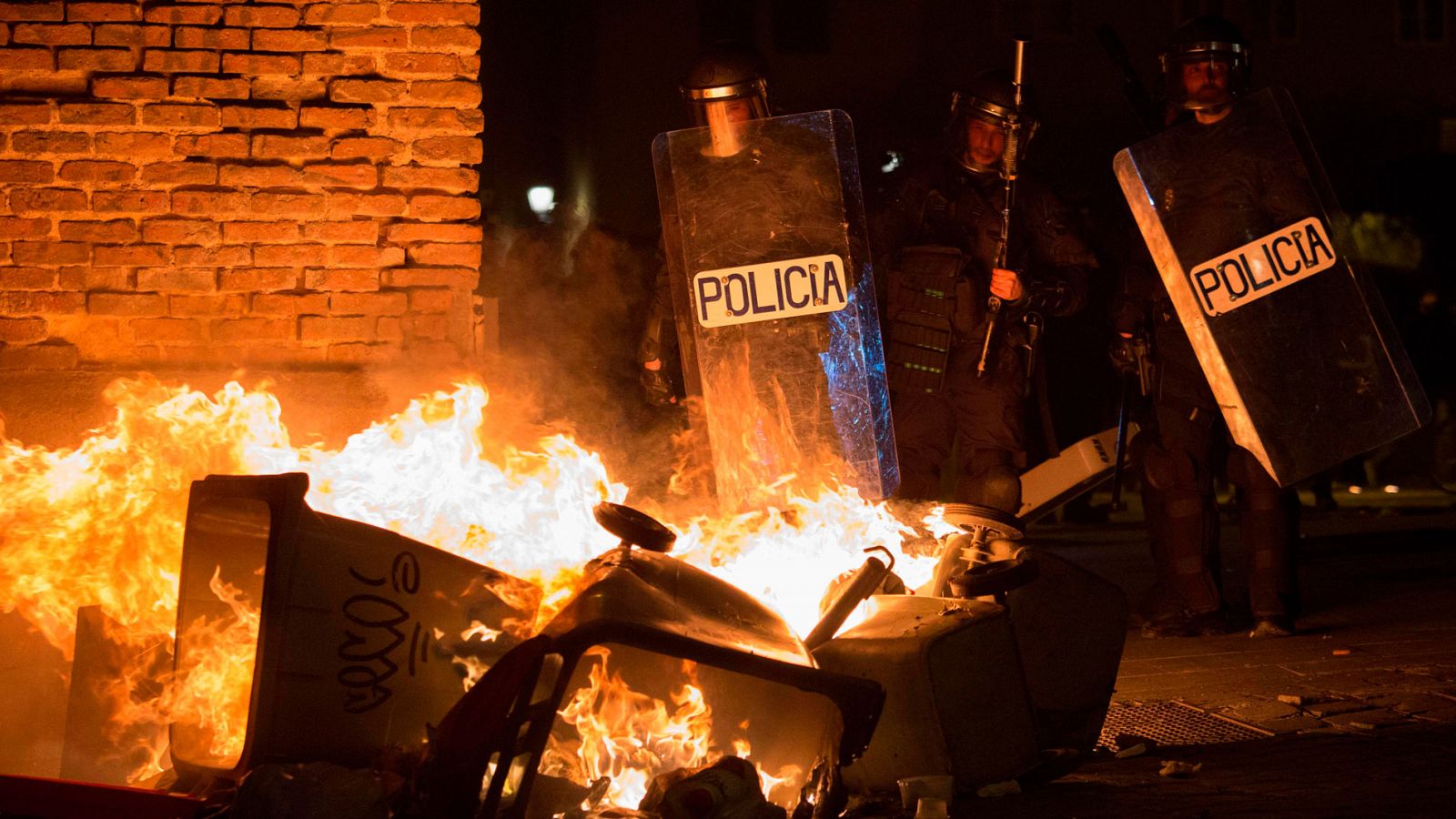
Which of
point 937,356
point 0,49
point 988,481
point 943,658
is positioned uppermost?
point 0,49

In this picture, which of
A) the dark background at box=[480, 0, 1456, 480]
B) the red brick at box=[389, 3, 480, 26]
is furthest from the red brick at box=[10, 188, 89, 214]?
the dark background at box=[480, 0, 1456, 480]

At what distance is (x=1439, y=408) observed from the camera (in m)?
13.9

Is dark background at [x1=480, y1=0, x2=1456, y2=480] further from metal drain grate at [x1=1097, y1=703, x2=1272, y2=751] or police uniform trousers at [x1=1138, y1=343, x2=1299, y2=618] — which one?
metal drain grate at [x1=1097, y1=703, x2=1272, y2=751]

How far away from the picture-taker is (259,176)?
5.34 metres

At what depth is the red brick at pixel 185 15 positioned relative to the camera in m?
5.28

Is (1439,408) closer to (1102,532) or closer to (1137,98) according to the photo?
(1102,532)

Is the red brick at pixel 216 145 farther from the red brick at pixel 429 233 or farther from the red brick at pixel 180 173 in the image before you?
the red brick at pixel 429 233

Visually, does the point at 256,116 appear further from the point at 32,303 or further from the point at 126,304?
the point at 32,303

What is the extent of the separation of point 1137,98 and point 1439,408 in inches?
345

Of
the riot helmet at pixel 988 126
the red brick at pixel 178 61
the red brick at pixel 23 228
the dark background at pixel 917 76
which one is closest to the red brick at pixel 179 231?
the red brick at pixel 23 228

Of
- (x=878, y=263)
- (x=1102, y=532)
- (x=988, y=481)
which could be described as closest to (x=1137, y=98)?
(x=878, y=263)

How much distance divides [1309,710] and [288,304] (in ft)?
13.3

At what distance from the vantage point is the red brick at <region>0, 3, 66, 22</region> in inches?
206

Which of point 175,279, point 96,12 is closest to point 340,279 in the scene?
point 175,279
